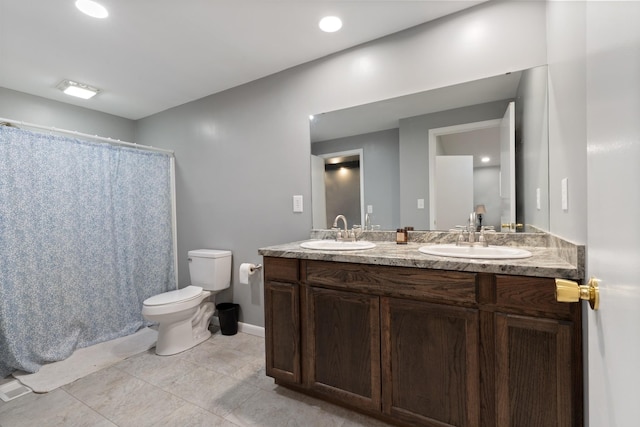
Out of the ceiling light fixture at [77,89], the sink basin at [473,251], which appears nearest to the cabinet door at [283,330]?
the sink basin at [473,251]

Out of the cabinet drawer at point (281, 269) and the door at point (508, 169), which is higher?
the door at point (508, 169)

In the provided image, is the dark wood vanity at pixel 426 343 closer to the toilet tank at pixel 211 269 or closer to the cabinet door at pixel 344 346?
the cabinet door at pixel 344 346

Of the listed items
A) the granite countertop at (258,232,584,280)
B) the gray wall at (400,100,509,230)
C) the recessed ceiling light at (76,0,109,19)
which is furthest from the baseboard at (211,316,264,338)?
the recessed ceiling light at (76,0,109,19)

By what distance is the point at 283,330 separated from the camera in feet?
5.50

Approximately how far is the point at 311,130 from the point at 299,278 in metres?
1.19

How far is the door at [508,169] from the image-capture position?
1.59m

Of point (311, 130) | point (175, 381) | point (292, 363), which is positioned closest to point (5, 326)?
point (175, 381)

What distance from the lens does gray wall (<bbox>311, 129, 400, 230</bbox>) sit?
6.37ft

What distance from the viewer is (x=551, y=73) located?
1.38 meters

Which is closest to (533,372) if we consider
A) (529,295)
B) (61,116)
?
(529,295)

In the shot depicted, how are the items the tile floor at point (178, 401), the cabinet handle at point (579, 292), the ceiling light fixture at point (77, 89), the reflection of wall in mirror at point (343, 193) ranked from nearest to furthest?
the cabinet handle at point (579, 292)
the tile floor at point (178, 401)
the reflection of wall in mirror at point (343, 193)
the ceiling light fixture at point (77, 89)

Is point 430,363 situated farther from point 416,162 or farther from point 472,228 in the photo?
point 416,162

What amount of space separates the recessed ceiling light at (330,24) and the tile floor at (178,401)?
2.29 meters

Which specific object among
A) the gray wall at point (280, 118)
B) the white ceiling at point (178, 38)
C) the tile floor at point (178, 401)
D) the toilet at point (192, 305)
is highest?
the white ceiling at point (178, 38)
